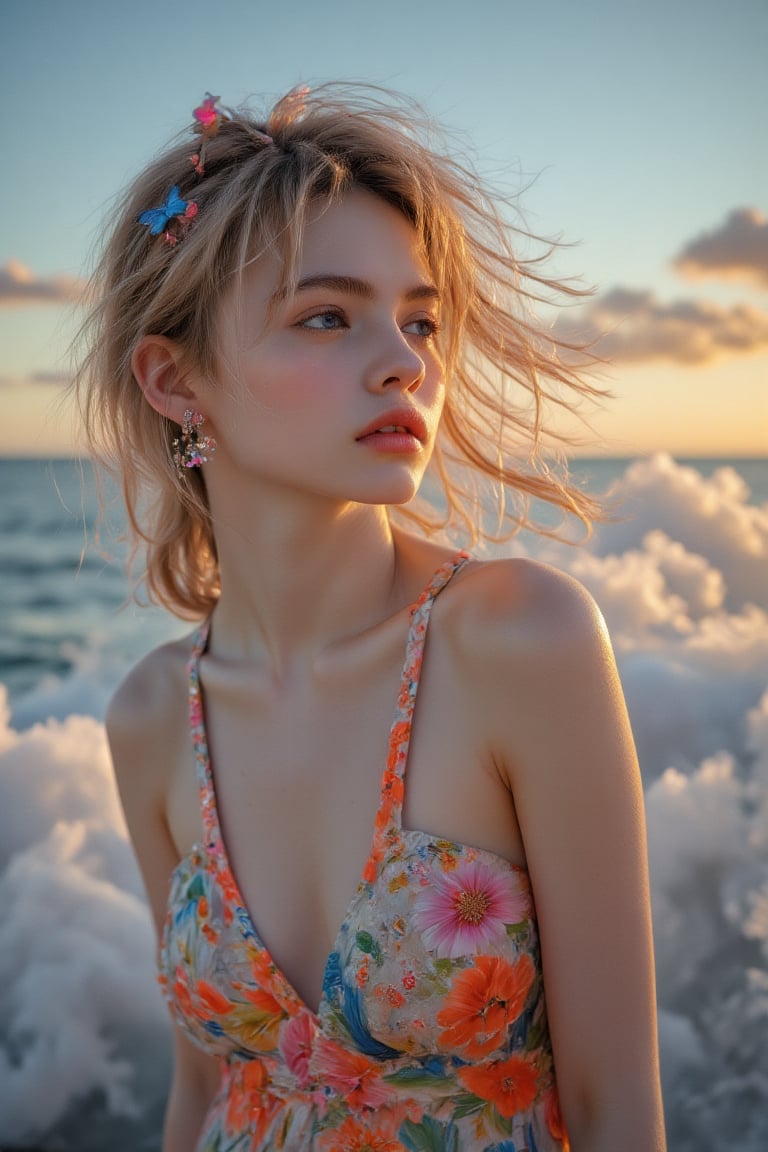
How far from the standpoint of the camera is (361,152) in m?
1.67

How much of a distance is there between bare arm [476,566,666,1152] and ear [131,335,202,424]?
2.46 feet

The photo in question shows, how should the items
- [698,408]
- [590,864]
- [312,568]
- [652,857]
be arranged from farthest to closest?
1. [698,408]
2. [652,857]
3. [312,568]
4. [590,864]

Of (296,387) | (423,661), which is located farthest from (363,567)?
(296,387)

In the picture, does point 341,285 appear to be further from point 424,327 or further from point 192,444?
point 192,444

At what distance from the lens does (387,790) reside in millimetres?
1516

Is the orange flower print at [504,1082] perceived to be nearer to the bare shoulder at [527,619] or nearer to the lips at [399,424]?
the bare shoulder at [527,619]

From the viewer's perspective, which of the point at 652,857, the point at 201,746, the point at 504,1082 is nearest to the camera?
the point at 504,1082

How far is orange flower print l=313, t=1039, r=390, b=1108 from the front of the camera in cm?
151

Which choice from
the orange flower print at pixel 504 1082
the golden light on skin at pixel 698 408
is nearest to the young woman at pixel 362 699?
the orange flower print at pixel 504 1082

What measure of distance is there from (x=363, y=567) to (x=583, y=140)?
1.79m

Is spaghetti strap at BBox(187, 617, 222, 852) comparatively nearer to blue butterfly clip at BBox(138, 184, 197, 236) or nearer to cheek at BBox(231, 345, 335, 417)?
cheek at BBox(231, 345, 335, 417)

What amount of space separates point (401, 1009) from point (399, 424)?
0.82 m

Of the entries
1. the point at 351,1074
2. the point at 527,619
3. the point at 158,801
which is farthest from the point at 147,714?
the point at 527,619

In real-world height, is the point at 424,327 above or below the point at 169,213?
below
